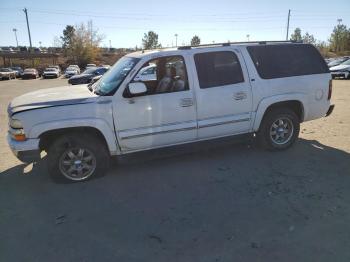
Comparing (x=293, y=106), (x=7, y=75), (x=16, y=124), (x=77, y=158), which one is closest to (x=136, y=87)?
(x=77, y=158)

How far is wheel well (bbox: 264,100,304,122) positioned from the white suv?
2cm

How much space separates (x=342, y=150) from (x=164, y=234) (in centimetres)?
410

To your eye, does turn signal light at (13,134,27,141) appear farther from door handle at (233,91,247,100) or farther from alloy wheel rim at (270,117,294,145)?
alloy wheel rim at (270,117,294,145)

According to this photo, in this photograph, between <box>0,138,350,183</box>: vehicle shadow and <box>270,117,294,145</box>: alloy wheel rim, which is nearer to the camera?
<box>0,138,350,183</box>: vehicle shadow

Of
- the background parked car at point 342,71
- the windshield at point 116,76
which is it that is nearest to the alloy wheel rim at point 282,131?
the windshield at point 116,76

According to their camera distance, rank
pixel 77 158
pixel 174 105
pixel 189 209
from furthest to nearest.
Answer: pixel 174 105 → pixel 77 158 → pixel 189 209

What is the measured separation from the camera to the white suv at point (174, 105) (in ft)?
15.2

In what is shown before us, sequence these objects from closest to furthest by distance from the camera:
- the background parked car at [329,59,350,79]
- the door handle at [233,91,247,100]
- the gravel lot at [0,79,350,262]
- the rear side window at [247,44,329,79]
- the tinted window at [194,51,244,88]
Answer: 1. the gravel lot at [0,79,350,262]
2. the tinted window at [194,51,244,88]
3. the door handle at [233,91,247,100]
4. the rear side window at [247,44,329,79]
5. the background parked car at [329,59,350,79]

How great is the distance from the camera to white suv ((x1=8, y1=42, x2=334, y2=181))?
15.2 ft

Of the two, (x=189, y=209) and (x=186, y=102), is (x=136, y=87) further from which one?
(x=189, y=209)

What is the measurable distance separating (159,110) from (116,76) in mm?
913

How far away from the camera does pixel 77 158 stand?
488cm

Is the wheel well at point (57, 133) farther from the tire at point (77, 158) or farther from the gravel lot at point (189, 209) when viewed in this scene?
the gravel lot at point (189, 209)

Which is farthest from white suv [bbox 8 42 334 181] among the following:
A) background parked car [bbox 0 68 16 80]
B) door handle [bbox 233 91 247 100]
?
background parked car [bbox 0 68 16 80]
